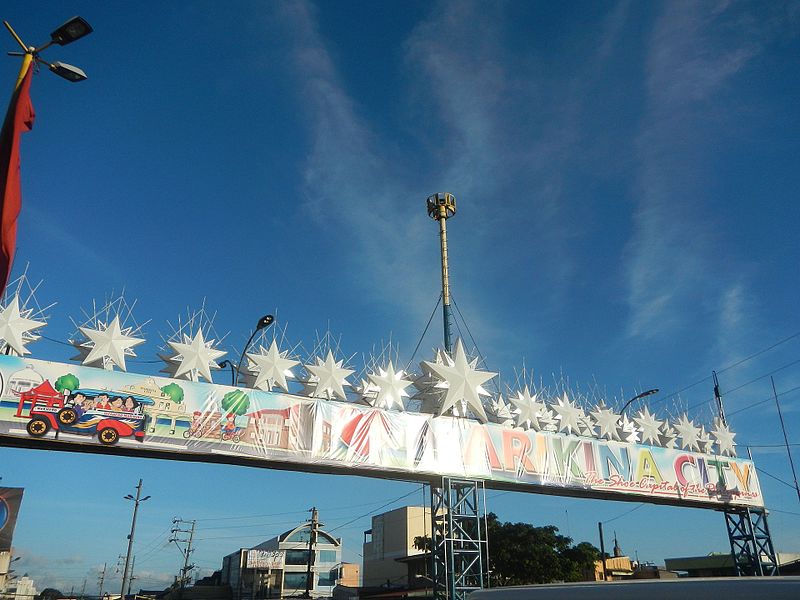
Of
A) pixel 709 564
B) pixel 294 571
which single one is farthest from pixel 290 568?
pixel 709 564

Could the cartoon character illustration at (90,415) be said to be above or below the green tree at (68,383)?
below

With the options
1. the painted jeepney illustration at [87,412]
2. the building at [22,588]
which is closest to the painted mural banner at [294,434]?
the painted jeepney illustration at [87,412]

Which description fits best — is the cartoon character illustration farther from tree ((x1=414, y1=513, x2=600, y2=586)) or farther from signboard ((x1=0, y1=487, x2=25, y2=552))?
tree ((x1=414, y1=513, x2=600, y2=586))

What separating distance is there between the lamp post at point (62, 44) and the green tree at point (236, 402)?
12.4 m

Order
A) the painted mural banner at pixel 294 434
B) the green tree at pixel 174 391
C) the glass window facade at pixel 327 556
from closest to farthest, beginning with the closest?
1. the painted mural banner at pixel 294 434
2. the green tree at pixel 174 391
3. the glass window facade at pixel 327 556

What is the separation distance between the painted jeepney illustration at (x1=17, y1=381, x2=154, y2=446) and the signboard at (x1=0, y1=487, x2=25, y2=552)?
1859 cm

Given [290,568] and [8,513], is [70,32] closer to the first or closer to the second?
[8,513]

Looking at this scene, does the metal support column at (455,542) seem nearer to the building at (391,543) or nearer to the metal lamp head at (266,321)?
the metal lamp head at (266,321)

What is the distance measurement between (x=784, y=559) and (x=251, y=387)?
54.5 meters

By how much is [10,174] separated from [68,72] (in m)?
2.03

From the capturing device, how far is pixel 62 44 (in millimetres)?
8469

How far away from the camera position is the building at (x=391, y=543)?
5922cm

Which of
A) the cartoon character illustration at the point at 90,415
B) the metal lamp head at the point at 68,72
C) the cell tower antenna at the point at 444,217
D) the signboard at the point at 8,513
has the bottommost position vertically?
the signboard at the point at 8,513

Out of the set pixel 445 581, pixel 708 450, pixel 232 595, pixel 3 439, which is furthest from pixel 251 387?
pixel 232 595
